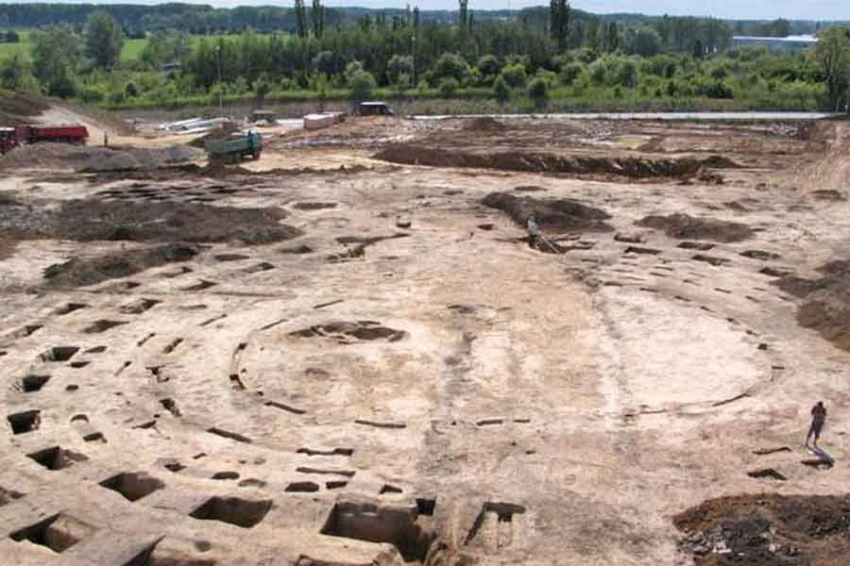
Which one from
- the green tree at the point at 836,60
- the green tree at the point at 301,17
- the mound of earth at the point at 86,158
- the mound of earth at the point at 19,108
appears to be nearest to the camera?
the mound of earth at the point at 86,158

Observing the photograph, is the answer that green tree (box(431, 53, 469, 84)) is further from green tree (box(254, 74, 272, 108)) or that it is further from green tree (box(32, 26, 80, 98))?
green tree (box(32, 26, 80, 98))

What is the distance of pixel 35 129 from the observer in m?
50.6

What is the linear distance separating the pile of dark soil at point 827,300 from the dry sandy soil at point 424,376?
0.08m

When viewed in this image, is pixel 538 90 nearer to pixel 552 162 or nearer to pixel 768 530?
pixel 552 162

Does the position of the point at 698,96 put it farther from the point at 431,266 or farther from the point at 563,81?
the point at 431,266

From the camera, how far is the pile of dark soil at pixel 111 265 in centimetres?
2448

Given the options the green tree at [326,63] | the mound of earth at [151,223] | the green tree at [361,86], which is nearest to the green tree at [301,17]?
the green tree at [326,63]

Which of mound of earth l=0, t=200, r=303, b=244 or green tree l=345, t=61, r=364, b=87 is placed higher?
green tree l=345, t=61, r=364, b=87

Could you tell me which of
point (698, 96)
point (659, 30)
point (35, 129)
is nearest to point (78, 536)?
point (35, 129)

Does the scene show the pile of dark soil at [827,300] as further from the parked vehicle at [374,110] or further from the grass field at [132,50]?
the grass field at [132,50]

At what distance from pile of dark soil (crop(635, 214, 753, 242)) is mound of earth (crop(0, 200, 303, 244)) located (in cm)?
1215

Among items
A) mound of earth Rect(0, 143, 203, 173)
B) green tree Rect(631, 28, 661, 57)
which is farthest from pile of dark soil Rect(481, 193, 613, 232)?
green tree Rect(631, 28, 661, 57)

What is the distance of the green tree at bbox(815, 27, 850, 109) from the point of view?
67500mm

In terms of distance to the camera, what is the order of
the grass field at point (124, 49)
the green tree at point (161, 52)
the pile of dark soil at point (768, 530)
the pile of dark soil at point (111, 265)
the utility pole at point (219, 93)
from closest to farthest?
1. the pile of dark soil at point (768, 530)
2. the pile of dark soil at point (111, 265)
3. the utility pole at point (219, 93)
4. the green tree at point (161, 52)
5. the grass field at point (124, 49)
